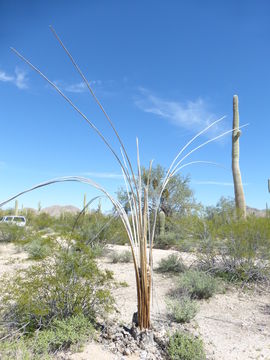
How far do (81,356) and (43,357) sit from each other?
1.68 ft

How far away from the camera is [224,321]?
4684mm

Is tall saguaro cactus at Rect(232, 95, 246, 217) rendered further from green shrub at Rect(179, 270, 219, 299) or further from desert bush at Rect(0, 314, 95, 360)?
desert bush at Rect(0, 314, 95, 360)

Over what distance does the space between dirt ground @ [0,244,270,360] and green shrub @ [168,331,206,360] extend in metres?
0.20

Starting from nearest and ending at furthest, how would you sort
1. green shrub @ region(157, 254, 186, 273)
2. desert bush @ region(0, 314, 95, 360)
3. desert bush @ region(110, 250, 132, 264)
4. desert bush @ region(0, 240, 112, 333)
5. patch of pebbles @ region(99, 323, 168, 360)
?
desert bush @ region(0, 314, 95, 360)
patch of pebbles @ region(99, 323, 168, 360)
desert bush @ region(0, 240, 112, 333)
green shrub @ region(157, 254, 186, 273)
desert bush @ region(110, 250, 132, 264)

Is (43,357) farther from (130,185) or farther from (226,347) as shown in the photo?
(226,347)

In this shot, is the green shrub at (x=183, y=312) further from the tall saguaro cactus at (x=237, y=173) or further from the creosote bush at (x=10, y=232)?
the creosote bush at (x=10, y=232)

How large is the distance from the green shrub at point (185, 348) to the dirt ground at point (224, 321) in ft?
0.67

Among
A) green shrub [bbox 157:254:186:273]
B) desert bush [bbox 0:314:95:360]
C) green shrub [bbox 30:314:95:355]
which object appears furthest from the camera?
green shrub [bbox 157:254:186:273]

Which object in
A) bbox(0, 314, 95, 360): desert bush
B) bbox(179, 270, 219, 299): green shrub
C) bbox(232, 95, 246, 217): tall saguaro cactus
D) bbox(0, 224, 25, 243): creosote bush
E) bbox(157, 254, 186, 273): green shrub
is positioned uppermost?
bbox(232, 95, 246, 217): tall saguaro cactus

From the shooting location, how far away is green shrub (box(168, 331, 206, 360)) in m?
3.29

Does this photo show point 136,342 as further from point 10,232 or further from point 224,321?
point 10,232

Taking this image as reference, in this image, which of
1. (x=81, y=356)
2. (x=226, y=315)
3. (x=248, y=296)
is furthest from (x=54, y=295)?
(x=248, y=296)

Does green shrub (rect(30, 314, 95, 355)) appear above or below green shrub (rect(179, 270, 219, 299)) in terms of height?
below

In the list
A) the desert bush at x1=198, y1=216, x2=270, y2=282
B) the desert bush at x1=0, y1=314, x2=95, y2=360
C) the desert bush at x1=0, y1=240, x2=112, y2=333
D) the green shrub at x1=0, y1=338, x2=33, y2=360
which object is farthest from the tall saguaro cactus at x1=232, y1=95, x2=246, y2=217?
the green shrub at x1=0, y1=338, x2=33, y2=360
